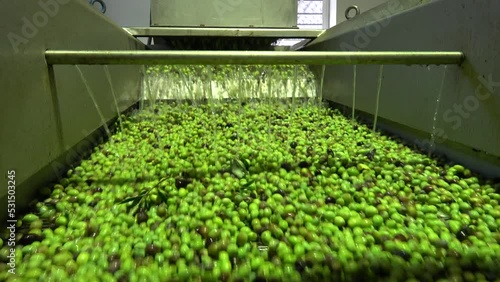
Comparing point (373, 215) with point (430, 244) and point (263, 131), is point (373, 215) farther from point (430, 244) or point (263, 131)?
point (263, 131)

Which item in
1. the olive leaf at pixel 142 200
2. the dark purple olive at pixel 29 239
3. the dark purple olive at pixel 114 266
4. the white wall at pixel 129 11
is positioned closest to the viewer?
the dark purple olive at pixel 114 266

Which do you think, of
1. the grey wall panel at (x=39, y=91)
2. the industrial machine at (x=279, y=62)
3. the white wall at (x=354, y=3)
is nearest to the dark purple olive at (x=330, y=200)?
the industrial machine at (x=279, y=62)

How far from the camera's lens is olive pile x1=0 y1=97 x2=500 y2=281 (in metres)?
0.99

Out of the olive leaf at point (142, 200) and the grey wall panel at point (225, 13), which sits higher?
the grey wall panel at point (225, 13)

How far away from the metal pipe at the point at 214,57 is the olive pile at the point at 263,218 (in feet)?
2.04

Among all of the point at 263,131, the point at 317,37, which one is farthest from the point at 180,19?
the point at 263,131

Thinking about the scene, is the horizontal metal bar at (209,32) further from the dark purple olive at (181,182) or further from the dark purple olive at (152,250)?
the dark purple olive at (152,250)

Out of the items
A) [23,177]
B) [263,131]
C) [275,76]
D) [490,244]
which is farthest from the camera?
[275,76]

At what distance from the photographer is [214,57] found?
4.55 feet

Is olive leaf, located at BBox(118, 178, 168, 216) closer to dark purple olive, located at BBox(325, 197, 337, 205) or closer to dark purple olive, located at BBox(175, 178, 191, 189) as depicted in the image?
dark purple olive, located at BBox(175, 178, 191, 189)

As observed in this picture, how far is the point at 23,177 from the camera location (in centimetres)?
122

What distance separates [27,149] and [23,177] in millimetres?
119

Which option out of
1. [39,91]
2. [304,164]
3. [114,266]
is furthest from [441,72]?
[39,91]

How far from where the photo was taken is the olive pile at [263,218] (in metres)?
0.99
